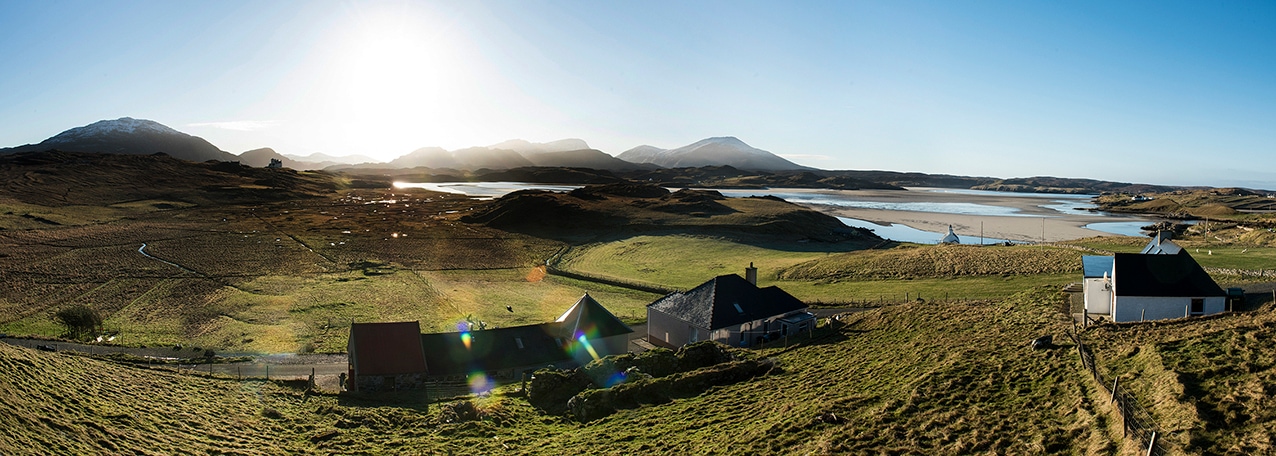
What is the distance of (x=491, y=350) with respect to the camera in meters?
32.8

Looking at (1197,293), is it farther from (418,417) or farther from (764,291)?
(418,417)

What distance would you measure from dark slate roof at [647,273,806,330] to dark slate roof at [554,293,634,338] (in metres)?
3.22

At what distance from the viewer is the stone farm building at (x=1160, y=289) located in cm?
2467

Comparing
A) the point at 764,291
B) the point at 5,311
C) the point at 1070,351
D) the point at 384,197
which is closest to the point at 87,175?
the point at 384,197

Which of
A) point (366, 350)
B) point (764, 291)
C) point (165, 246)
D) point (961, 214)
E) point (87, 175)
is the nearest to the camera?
point (366, 350)

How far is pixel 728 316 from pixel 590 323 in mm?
7201

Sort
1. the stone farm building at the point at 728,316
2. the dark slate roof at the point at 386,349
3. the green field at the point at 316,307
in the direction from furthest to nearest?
1. the green field at the point at 316,307
2. the stone farm building at the point at 728,316
3. the dark slate roof at the point at 386,349

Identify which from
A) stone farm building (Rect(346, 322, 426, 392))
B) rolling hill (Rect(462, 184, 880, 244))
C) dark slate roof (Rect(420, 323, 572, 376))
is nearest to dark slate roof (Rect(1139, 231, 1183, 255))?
dark slate roof (Rect(420, 323, 572, 376))

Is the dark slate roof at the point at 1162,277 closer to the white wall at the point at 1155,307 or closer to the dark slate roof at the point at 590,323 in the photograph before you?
the white wall at the point at 1155,307

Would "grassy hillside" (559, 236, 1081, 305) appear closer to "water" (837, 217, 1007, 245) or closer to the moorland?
the moorland

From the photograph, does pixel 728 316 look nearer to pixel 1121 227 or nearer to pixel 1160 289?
pixel 1160 289

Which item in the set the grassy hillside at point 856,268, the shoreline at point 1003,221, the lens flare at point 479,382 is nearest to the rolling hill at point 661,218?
the grassy hillside at point 856,268

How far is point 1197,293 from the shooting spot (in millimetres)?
24531

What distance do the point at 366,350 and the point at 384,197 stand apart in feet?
446
